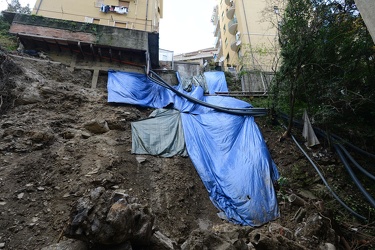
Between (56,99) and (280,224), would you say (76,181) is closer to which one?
(56,99)

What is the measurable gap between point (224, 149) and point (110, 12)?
10.3 metres

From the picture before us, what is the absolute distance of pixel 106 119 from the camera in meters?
→ 6.05

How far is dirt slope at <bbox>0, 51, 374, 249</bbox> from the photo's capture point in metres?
3.35

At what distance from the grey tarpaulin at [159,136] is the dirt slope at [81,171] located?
237 mm

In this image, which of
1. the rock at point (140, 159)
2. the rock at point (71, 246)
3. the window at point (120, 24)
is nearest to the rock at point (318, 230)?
the rock at point (71, 246)

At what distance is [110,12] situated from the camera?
11.6 metres

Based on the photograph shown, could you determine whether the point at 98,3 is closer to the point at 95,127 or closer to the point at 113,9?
the point at 113,9

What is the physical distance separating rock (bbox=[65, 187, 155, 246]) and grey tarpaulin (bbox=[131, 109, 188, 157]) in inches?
115

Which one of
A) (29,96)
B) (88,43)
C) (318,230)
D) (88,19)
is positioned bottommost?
(318,230)

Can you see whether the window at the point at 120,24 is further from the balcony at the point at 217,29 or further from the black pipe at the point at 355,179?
the balcony at the point at 217,29

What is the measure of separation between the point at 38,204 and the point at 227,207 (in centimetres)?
330

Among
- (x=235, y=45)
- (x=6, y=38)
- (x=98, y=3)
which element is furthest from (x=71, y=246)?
(x=235, y=45)

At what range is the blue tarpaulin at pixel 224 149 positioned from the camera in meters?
4.35

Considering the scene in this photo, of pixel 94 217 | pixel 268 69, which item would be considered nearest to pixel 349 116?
pixel 268 69
